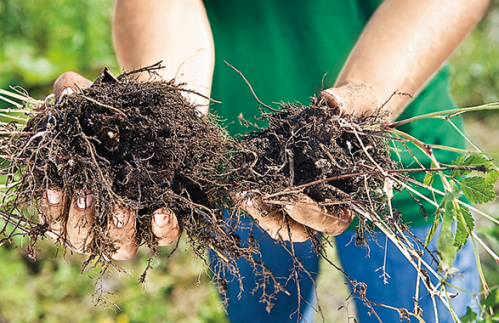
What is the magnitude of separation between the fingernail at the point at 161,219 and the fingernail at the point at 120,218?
8 cm

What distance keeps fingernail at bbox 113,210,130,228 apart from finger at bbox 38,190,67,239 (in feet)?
0.49

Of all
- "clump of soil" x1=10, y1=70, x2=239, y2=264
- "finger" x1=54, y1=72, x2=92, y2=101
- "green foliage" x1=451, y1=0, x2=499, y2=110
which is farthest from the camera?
"green foliage" x1=451, y1=0, x2=499, y2=110

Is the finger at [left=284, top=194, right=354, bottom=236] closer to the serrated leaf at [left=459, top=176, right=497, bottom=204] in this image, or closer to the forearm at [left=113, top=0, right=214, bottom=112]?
the serrated leaf at [left=459, top=176, right=497, bottom=204]

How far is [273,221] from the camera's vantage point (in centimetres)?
100

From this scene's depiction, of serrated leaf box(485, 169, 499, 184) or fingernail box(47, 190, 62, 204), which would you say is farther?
fingernail box(47, 190, 62, 204)

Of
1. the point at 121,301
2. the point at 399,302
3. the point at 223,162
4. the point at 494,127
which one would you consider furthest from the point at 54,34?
the point at 494,127

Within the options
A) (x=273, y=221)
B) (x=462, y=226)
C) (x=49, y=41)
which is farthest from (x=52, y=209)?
(x=49, y=41)

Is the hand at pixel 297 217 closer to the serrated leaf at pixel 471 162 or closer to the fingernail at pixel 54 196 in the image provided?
the serrated leaf at pixel 471 162

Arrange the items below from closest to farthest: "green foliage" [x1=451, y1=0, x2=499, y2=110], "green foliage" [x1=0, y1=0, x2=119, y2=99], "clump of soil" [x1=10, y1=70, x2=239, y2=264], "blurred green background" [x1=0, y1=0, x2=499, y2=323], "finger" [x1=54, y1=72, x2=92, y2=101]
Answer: "clump of soil" [x1=10, y1=70, x2=239, y2=264]
"finger" [x1=54, y1=72, x2=92, y2=101]
"blurred green background" [x1=0, y1=0, x2=499, y2=323]
"green foliage" [x1=0, y1=0, x2=119, y2=99]
"green foliage" [x1=451, y1=0, x2=499, y2=110]

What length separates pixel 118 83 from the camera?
3.17ft

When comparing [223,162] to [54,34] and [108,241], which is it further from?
[54,34]

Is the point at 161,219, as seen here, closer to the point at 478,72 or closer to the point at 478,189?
the point at 478,189

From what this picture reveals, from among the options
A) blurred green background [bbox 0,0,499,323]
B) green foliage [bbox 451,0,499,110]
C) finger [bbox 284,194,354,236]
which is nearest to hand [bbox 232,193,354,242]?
finger [bbox 284,194,354,236]

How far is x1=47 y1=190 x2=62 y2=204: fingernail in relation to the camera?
3.02 feet
